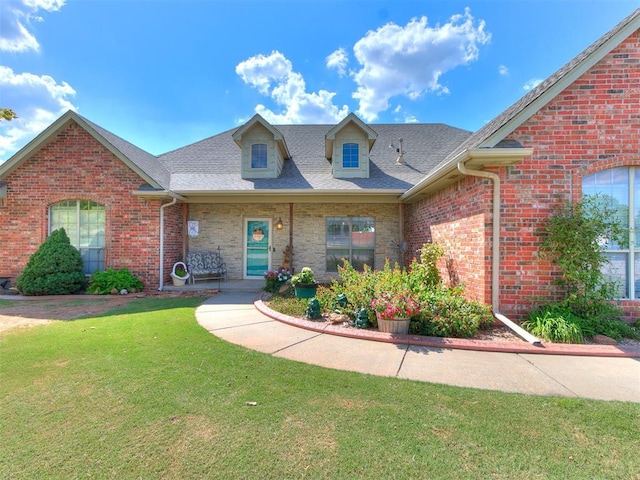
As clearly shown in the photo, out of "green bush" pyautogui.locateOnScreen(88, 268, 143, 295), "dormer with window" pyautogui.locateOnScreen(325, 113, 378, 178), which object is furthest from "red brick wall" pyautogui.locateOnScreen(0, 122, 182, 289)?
"dormer with window" pyautogui.locateOnScreen(325, 113, 378, 178)

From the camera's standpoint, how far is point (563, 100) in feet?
16.2

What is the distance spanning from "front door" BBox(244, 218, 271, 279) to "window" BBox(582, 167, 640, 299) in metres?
8.41

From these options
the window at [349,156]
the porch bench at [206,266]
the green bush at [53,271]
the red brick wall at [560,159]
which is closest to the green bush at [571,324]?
the red brick wall at [560,159]

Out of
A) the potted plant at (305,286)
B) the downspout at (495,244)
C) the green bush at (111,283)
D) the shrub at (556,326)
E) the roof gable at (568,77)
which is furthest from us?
the green bush at (111,283)

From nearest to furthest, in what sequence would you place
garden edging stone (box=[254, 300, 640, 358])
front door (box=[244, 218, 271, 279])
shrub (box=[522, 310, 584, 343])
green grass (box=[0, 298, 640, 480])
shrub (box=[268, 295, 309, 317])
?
green grass (box=[0, 298, 640, 480]) → garden edging stone (box=[254, 300, 640, 358]) → shrub (box=[522, 310, 584, 343]) → shrub (box=[268, 295, 309, 317]) → front door (box=[244, 218, 271, 279])

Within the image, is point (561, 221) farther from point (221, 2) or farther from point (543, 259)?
point (221, 2)

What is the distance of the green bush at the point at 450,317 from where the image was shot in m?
4.36

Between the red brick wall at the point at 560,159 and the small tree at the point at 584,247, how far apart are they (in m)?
0.18

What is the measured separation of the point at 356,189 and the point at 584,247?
5.53 meters

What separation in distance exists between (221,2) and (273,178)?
4962 millimetres

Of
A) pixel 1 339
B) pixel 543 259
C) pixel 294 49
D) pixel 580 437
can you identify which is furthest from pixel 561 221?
pixel 294 49

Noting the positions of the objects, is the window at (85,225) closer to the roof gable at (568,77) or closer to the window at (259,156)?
the window at (259,156)

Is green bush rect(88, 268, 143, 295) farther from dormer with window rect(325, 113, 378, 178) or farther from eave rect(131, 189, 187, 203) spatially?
dormer with window rect(325, 113, 378, 178)

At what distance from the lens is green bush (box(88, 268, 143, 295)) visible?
25.6 ft
